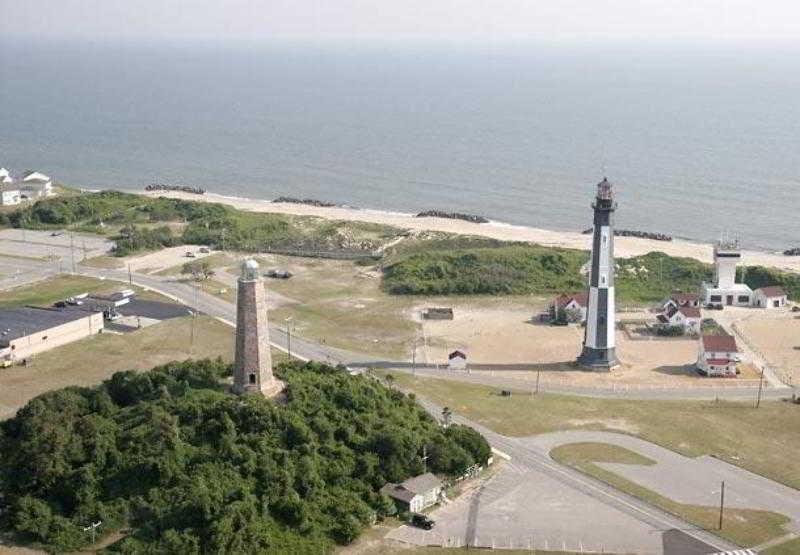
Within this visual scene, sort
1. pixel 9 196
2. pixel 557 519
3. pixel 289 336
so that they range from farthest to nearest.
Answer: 1. pixel 9 196
2. pixel 289 336
3. pixel 557 519

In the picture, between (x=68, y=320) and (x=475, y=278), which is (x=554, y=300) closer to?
(x=475, y=278)

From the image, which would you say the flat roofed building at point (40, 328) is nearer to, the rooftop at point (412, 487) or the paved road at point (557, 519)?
the rooftop at point (412, 487)

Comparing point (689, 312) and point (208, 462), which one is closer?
point (208, 462)

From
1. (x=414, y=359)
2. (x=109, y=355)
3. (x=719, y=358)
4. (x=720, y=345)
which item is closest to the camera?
(x=719, y=358)

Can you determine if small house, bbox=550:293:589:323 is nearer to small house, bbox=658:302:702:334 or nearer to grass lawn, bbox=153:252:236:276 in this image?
small house, bbox=658:302:702:334

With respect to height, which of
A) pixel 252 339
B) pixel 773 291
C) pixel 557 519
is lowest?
pixel 557 519

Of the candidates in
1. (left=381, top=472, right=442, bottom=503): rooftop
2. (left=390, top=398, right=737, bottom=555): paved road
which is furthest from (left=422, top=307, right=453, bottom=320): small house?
(left=381, top=472, right=442, bottom=503): rooftop

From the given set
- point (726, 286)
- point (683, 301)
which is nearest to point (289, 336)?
Result: point (683, 301)

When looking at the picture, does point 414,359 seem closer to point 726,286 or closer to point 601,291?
point 601,291
